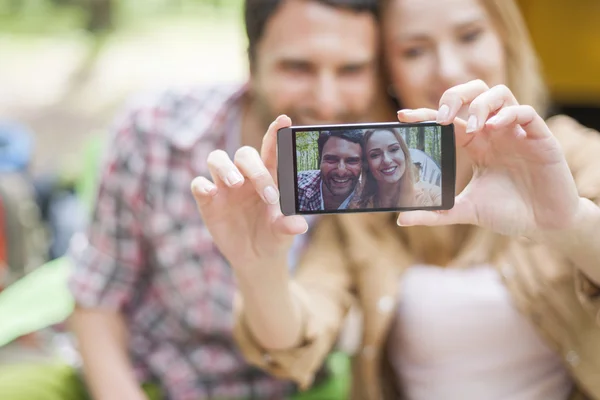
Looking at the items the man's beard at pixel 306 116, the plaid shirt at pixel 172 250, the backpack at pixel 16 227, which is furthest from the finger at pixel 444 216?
the backpack at pixel 16 227

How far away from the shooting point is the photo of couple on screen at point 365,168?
577 mm

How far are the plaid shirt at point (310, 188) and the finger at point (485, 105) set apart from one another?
0.44 ft

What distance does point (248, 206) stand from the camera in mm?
645

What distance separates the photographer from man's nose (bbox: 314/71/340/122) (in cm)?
81

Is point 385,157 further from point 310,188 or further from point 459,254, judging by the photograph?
point 459,254

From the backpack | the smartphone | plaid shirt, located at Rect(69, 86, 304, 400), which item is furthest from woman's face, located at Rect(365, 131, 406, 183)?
the backpack

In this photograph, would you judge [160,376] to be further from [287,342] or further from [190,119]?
[190,119]

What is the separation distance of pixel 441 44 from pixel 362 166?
275 mm

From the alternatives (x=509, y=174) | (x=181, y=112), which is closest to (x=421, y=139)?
(x=509, y=174)

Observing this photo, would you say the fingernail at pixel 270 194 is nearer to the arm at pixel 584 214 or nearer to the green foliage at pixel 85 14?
the arm at pixel 584 214

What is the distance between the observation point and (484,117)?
56 centimetres

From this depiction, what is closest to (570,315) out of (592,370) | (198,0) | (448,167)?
(592,370)

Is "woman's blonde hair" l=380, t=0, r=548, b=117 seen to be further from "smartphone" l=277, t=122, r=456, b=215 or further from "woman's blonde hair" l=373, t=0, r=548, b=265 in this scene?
"smartphone" l=277, t=122, r=456, b=215

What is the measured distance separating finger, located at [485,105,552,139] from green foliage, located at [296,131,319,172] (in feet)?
0.48
